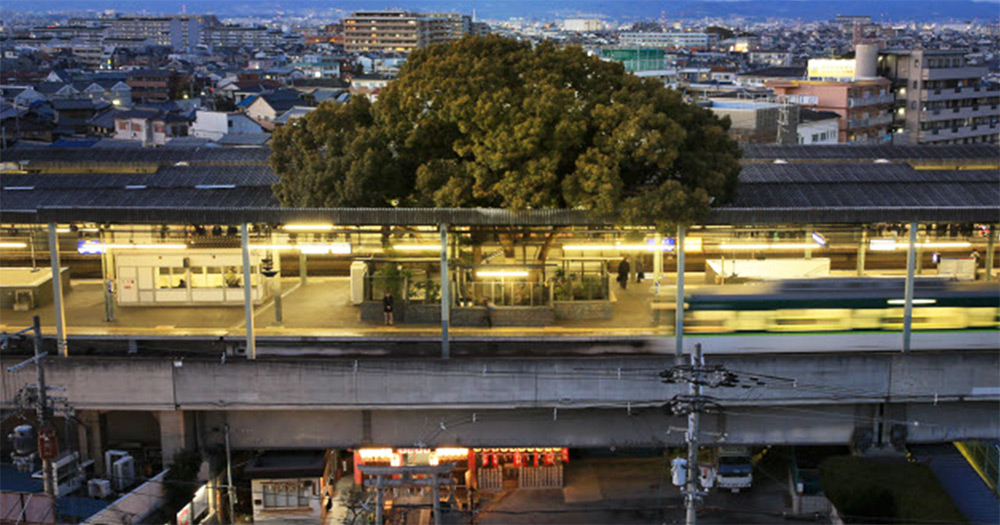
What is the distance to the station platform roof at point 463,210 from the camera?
50.8ft

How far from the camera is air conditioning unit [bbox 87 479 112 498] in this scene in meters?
14.6

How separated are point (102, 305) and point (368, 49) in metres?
118

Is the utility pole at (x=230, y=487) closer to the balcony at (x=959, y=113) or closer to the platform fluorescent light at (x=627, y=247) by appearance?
the platform fluorescent light at (x=627, y=247)

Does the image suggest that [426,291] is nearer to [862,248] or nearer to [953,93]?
[862,248]

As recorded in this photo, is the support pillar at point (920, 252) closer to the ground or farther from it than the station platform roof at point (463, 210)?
closer to the ground

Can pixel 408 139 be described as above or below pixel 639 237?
above

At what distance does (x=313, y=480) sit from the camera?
49.5 feet

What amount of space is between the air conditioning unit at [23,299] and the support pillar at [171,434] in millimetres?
4857

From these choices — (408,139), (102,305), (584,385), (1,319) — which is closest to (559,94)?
(408,139)

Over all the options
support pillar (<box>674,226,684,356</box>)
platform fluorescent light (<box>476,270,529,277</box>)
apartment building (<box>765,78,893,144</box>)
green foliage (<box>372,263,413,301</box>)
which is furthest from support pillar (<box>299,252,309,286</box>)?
apartment building (<box>765,78,893,144</box>)

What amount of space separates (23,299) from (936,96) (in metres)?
45.6

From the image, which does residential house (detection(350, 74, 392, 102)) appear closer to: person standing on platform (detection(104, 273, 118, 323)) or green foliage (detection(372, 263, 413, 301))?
person standing on platform (detection(104, 273, 118, 323))

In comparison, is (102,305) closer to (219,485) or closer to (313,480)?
(219,485)

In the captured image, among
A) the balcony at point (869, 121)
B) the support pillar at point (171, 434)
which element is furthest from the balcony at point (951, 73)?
the support pillar at point (171, 434)
